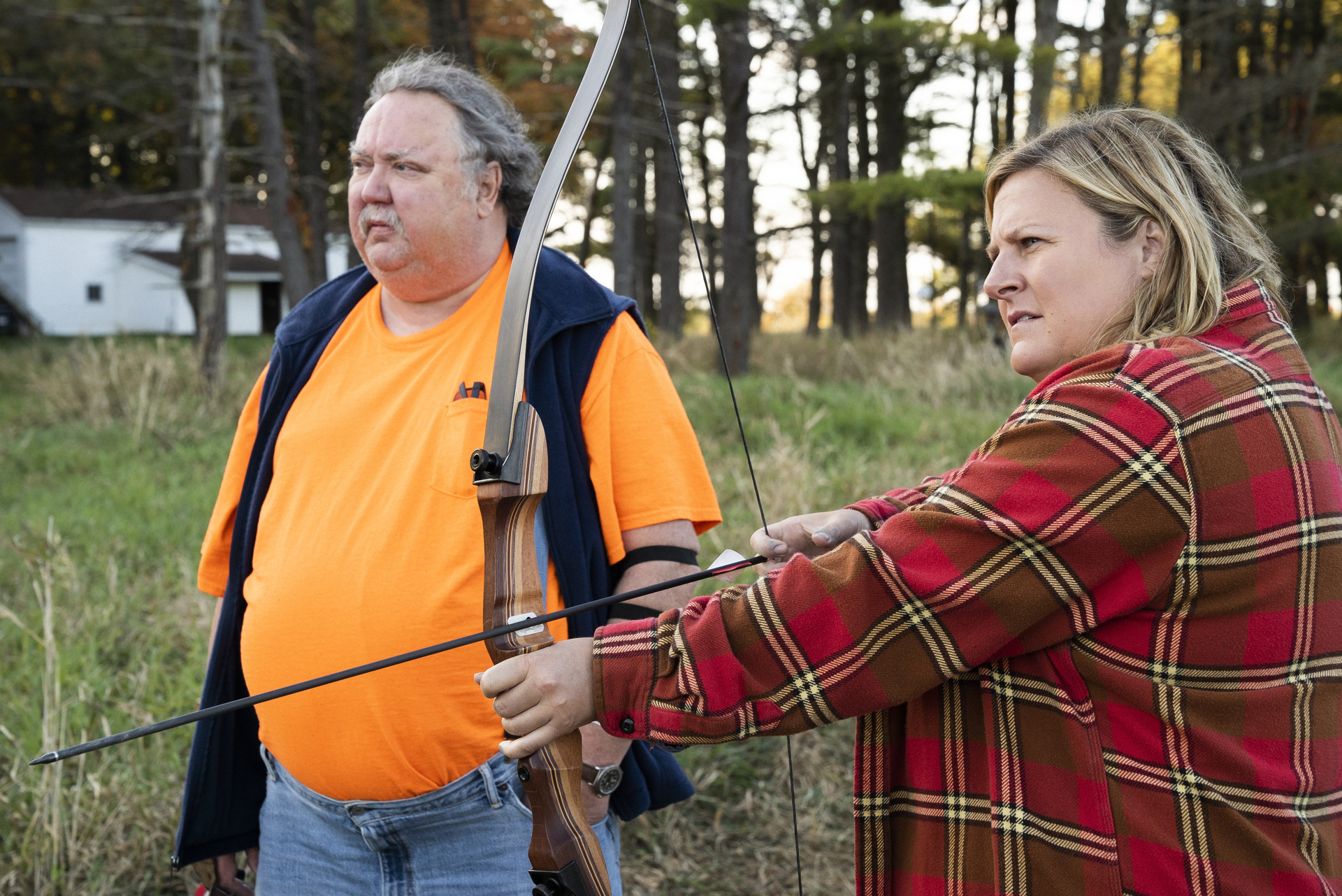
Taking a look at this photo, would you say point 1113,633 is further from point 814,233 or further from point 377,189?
point 814,233

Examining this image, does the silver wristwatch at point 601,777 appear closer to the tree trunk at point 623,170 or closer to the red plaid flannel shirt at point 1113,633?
the red plaid flannel shirt at point 1113,633

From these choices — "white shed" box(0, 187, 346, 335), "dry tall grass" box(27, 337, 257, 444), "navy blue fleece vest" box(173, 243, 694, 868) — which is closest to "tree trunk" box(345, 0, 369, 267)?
"dry tall grass" box(27, 337, 257, 444)

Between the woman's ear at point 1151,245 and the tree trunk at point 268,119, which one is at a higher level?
the tree trunk at point 268,119

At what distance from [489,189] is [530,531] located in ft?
2.82

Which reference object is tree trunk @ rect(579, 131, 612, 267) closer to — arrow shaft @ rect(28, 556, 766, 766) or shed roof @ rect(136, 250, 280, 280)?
shed roof @ rect(136, 250, 280, 280)

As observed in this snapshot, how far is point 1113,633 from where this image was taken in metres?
1.14

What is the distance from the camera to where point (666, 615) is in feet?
4.07

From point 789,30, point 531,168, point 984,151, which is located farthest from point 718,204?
point 531,168

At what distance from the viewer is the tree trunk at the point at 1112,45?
40.2ft

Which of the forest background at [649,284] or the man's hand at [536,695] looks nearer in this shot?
the man's hand at [536,695]

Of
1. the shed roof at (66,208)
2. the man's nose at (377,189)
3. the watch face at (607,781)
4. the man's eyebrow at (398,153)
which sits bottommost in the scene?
the watch face at (607,781)

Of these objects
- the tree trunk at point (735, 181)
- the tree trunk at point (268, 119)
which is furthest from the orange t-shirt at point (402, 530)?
the tree trunk at point (268, 119)

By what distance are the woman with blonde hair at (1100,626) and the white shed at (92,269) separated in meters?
33.9

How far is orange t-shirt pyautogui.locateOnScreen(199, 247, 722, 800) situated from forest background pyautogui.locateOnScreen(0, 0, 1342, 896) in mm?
524
